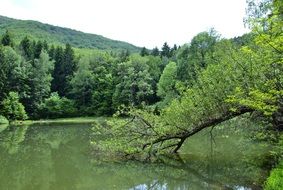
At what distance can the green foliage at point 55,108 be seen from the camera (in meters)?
68.9

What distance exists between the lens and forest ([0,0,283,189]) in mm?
16266

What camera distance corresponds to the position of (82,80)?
248 feet

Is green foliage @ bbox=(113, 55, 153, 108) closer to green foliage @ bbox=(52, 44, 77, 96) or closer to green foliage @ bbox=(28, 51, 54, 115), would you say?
green foliage @ bbox=(28, 51, 54, 115)

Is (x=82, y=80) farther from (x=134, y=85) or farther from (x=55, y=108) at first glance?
(x=134, y=85)

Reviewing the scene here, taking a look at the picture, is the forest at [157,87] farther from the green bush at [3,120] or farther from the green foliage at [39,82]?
the green bush at [3,120]

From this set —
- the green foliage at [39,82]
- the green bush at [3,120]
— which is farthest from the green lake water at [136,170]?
the green foliage at [39,82]

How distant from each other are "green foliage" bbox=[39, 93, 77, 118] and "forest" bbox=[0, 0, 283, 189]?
6.5 inches

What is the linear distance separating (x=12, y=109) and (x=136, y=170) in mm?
44211

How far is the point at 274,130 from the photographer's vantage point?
19828mm

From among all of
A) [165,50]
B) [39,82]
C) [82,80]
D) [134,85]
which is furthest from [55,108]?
[165,50]

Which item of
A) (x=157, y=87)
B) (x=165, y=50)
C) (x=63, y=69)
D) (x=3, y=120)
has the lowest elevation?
(x=3, y=120)

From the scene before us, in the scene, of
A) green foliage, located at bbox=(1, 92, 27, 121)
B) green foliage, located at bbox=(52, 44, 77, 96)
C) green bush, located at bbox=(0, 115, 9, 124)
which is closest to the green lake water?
green bush, located at bbox=(0, 115, 9, 124)

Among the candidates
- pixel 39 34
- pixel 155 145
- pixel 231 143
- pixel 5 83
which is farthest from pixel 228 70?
pixel 39 34

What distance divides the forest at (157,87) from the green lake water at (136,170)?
137 cm
